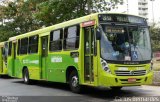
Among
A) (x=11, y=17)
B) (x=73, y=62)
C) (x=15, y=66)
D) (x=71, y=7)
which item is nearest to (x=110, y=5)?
(x=71, y=7)

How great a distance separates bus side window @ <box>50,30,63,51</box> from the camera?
1738 cm

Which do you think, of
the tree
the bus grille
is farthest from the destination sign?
the tree

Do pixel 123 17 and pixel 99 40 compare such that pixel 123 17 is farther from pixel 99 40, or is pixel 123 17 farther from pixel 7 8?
pixel 7 8

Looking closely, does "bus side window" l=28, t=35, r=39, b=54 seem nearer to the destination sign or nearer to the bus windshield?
the destination sign

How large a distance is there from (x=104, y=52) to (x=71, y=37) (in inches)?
107

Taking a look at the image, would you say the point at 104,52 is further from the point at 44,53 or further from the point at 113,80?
the point at 44,53

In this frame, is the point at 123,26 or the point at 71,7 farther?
the point at 71,7

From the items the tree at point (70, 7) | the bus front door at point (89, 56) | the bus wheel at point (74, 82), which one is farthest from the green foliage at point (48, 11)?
the bus front door at point (89, 56)

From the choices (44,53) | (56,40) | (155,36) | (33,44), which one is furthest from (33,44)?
(155,36)

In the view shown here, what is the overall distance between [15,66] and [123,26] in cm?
1174

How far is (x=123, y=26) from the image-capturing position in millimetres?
14344

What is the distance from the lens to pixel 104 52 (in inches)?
545

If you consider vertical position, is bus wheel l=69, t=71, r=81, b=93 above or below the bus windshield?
below

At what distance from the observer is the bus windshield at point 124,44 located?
13.9 metres
